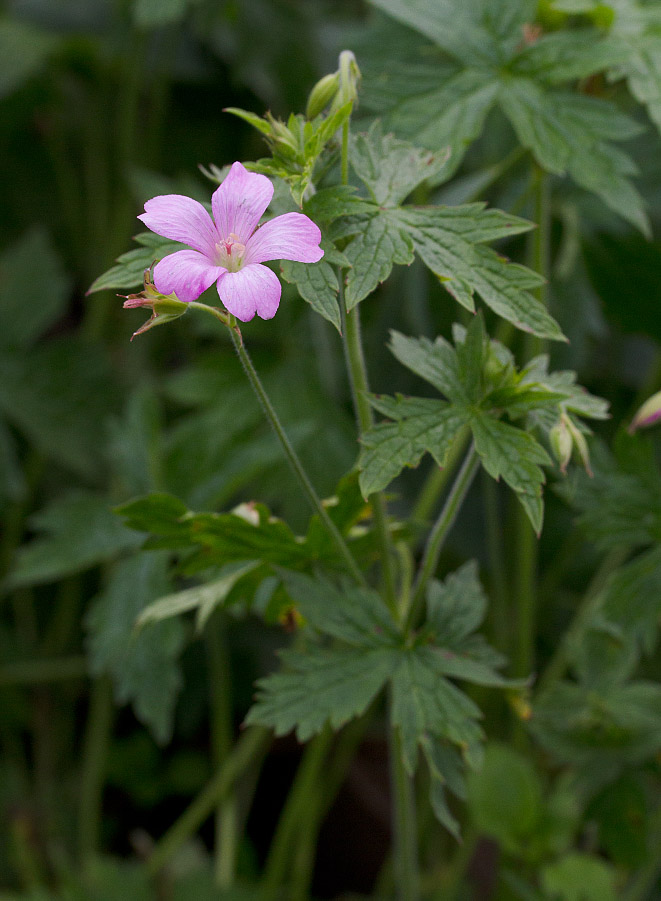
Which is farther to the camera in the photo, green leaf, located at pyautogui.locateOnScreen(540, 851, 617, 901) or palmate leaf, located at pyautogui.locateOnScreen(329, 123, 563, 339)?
green leaf, located at pyautogui.locateOnScreen(540, 851, 617, 901)

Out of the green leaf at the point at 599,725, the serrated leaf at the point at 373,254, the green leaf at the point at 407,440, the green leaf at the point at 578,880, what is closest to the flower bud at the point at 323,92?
the serrated leaf at the point at 373,254

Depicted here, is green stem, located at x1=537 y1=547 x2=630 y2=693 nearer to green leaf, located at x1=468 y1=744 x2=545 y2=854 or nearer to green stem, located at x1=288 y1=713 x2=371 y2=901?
green leaf, located at x1=468 y1=744 x2=545 y2=854

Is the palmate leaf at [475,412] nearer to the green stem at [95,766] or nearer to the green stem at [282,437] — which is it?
the green stem at [282,437]

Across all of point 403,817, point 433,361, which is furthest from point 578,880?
point 433,361

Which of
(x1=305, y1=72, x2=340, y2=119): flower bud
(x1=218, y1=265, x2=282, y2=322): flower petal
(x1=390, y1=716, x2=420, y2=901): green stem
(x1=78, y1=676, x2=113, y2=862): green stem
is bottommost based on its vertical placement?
(x1=78, y1=676, x2=113, y2=862): green stem

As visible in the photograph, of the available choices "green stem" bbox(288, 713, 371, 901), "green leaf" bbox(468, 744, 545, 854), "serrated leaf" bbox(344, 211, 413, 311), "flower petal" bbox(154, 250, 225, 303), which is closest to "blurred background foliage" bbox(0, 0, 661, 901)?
"green leaf" bbox(468, 744, 545, 854)

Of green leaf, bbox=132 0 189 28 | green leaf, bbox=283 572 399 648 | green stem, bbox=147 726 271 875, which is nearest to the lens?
green leaf, bbox=283 572 399 648

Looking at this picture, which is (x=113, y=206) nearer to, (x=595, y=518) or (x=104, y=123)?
(x=104, y=123)

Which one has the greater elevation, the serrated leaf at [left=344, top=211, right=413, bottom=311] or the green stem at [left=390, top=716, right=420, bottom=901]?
the serrated leaf at [left=344, top=211, right=413, bottom=311]
